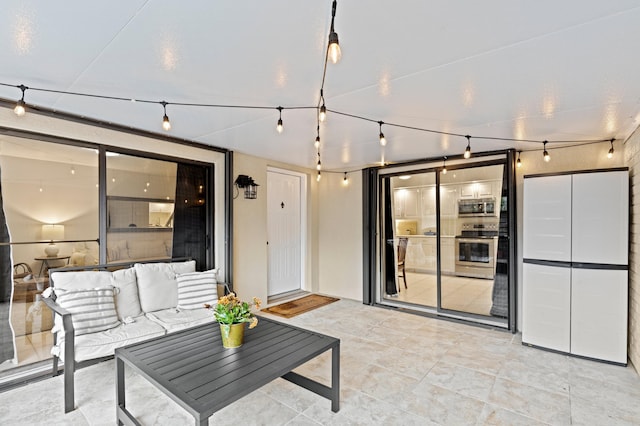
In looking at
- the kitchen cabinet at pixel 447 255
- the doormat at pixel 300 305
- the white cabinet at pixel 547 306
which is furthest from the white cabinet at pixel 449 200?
the doormat at pixel 300 305

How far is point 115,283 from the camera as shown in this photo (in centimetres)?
307

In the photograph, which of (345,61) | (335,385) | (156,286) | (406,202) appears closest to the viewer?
(345,61)

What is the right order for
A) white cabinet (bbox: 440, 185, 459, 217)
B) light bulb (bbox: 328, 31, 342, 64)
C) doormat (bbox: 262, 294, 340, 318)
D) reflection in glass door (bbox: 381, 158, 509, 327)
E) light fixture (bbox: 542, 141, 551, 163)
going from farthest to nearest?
doormat (bbox: 262, 294, 340, 318) < white cabinet (bbox: 440, 185, 459, 217) < reflection in glass door (bbox: 381, 158, 509, 327) < light fixture (bbox: 542, 141, 551, 163) < light bulb (bbox: 328, 31, 342, 64)

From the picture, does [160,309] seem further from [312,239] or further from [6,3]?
[312,239]

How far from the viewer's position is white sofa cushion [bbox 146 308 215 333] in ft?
9.57

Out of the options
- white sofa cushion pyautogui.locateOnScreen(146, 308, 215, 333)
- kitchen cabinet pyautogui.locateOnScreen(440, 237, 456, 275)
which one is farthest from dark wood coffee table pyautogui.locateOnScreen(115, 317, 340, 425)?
kitchen cabinet pyautogui.locateOnScreen(440, 237, 456, 275)

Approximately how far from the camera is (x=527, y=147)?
389 cm

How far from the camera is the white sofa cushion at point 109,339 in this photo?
96.3 inches

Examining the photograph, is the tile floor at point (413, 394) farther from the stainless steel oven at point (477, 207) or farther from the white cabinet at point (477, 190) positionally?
the white cabinet at point (477, 190)

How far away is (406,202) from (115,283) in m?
4.04

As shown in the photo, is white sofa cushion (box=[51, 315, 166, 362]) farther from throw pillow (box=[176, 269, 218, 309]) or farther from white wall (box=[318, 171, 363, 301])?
white wall (box=[318, 171, 363, 301])

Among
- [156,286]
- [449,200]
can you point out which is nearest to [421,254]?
[449,200]

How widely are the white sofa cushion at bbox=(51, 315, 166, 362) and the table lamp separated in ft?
2.65

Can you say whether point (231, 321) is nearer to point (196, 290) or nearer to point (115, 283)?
point (196, 290)
